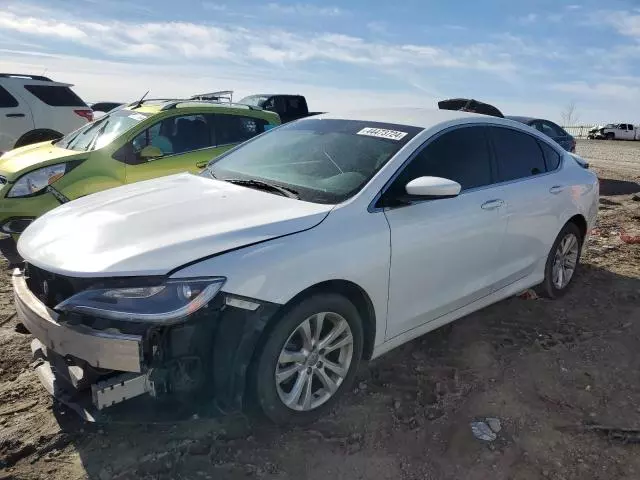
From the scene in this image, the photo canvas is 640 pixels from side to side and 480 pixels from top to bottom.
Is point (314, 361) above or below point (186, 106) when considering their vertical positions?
below

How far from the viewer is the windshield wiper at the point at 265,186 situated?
326 cm

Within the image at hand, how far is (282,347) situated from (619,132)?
1903 inches

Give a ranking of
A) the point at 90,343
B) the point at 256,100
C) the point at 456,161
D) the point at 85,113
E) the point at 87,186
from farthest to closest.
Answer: the point at 256,100, the point at 85,113, the point at 87,186, the point at 456,161, the point at 90,343

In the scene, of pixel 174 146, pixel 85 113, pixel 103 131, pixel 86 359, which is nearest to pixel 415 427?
pixel 86 359

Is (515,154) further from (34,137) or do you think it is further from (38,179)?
(34,137)

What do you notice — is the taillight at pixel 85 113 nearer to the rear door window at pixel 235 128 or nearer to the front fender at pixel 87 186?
the rear door window at pixel 235 128

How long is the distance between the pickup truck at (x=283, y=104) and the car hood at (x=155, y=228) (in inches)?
520

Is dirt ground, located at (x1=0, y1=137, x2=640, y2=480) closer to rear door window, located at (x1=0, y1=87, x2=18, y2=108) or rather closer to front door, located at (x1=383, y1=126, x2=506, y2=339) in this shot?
front door, located at (x1=383, y1=126, x2=506, y2=339)

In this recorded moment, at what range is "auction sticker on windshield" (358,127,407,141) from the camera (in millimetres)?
3588

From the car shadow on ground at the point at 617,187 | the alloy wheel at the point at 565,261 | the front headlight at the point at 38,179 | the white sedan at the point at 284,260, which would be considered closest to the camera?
the white sedan at the point at 284,260

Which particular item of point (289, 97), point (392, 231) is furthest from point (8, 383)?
point (289, 97)

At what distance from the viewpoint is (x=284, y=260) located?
2.68m

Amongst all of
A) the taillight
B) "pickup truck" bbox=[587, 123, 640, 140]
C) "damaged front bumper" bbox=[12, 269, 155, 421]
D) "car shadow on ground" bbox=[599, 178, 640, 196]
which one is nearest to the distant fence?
"pickup truck" bbox=[587, 123, 640, 140]

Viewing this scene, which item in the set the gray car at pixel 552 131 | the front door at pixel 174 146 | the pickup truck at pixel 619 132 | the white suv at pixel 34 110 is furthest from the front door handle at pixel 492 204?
the pickup truck at pixel 619 132
